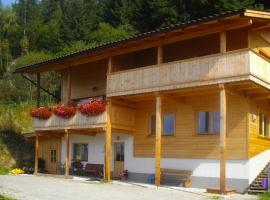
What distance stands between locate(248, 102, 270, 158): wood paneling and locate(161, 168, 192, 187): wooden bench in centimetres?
316

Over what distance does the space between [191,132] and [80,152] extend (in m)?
8.91

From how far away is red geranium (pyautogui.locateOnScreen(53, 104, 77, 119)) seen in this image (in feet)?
85.5

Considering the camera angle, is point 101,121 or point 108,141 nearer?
point 108,141

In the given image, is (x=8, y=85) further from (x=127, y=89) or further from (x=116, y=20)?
(x=127, y=89)

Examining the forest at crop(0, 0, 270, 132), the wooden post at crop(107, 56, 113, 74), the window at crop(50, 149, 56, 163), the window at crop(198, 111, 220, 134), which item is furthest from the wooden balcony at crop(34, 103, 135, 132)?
the forest at crop(0, 0, 270, 132)

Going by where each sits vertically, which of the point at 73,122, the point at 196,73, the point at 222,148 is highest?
the point at 196,73

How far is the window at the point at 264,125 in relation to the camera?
2289cm

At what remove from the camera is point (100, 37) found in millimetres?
59406

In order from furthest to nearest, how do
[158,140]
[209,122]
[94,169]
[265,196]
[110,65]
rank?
[94,169] → [110,65] → [209,122] → [158,140] → [265,196]

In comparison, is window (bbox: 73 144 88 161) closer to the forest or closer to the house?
the house

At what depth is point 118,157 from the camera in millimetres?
26547

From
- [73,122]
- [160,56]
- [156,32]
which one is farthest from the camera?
[73,122]

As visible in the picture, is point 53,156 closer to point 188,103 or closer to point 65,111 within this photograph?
point 65,111

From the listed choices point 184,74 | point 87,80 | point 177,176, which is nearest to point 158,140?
point 177,176
